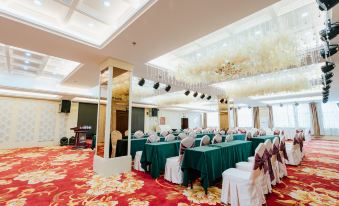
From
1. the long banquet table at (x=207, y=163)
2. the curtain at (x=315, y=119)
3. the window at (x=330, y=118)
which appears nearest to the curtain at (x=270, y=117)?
the curtain at (x=315, y=119)

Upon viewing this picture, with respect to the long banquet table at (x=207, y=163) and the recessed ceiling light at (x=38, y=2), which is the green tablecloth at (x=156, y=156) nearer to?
the long banquet table at (x=207, y=163)

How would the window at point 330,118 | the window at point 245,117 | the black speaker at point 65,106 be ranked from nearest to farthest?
the black speaker at point 65,106
the window at point 330,118
the window at point 245,117

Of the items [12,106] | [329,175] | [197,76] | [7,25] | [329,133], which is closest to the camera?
[7,25]

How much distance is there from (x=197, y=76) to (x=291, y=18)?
7.90 ft

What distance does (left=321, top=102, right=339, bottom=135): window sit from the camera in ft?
43.9

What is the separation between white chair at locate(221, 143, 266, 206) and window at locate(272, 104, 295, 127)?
15974 mm

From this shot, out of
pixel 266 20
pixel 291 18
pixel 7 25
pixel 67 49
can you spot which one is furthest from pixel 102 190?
pixel 291 18

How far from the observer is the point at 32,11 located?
120 inches

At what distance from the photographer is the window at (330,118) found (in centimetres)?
1338

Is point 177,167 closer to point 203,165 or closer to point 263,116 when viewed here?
point 203,165

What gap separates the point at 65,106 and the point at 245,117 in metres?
16.8

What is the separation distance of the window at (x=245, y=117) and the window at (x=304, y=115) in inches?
159

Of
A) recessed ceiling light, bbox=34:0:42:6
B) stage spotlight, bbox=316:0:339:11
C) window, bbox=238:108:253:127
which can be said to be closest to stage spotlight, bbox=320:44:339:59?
stage spotlight, bbox=316:0:339:11

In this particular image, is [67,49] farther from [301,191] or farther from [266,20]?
[301,191]
